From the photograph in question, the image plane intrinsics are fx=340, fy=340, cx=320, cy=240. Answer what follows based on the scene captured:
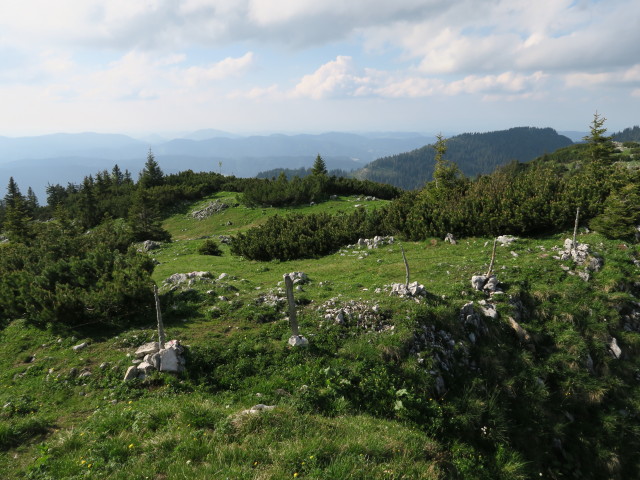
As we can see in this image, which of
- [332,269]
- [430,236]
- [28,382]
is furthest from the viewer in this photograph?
[430,236]

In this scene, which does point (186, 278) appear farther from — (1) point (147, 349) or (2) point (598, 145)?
(2) point (598, 145)

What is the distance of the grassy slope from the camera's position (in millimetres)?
6531

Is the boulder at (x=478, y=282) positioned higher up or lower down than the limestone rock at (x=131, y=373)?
higher up

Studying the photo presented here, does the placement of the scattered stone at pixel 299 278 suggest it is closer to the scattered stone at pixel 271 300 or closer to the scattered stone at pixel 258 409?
the scattered stone at pixel 271 300

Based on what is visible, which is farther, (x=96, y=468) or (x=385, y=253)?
(x=385, y=253)

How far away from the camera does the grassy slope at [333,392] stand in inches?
257

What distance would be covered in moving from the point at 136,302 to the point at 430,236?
58.4ft

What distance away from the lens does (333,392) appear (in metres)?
9.11

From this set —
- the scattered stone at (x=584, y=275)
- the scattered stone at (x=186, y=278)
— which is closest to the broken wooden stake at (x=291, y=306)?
the scattered stone at (x=186, y=278)

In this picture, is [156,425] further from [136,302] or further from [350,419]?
[136,302]

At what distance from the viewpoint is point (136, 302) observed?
1349cm

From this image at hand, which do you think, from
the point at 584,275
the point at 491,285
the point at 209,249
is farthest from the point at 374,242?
the point at 209,249

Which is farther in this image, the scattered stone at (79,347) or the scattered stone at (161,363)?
the scattered stone at (79,347)

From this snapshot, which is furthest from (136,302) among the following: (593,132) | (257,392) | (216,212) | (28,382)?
(593,132)
